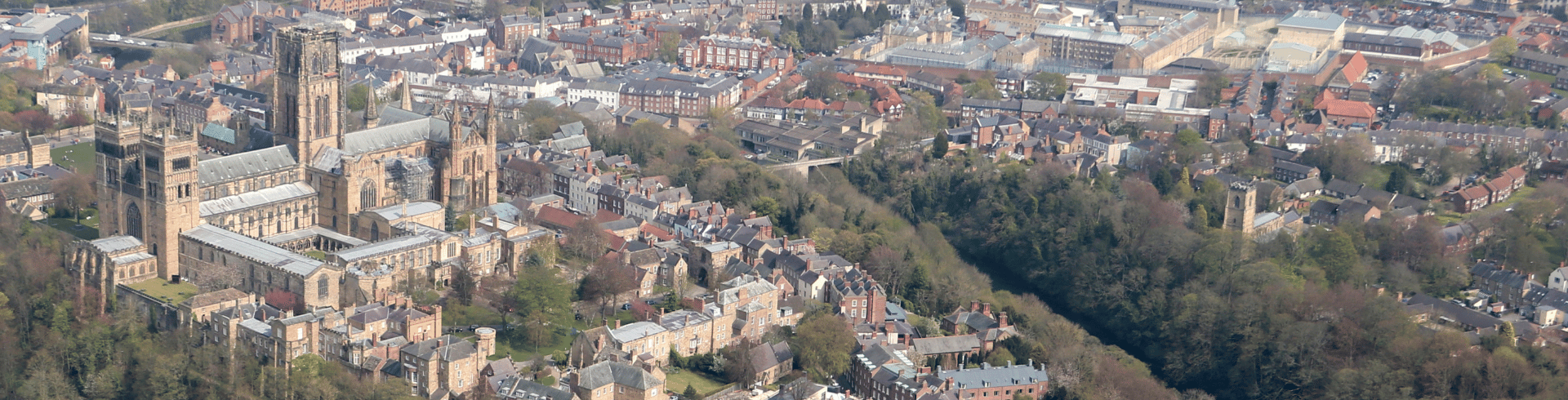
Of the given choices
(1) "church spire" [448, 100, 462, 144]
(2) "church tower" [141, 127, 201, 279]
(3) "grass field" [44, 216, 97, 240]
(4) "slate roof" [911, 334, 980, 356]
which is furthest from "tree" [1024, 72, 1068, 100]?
(2) "church tower" [141, 127, 201, 279]

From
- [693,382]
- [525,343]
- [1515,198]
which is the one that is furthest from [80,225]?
[1515,198]

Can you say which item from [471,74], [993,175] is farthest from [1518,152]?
[471,74]

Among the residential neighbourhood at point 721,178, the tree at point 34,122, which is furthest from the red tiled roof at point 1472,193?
the tree at point 34,122

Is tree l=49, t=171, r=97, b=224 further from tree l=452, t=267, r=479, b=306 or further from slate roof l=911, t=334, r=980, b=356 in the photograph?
slate roof l=911, t=334, r=980, b=356

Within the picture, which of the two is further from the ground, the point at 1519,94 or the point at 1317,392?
the point at 1519,94

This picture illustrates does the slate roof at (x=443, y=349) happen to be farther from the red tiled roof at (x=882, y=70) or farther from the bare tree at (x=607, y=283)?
the red tiled roof at (x=882, y=70)

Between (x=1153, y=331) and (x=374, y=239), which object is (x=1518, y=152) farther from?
(x=374, y=239)

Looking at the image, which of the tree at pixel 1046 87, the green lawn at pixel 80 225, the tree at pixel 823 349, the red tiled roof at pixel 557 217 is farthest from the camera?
the tree at pixel 1046 87
